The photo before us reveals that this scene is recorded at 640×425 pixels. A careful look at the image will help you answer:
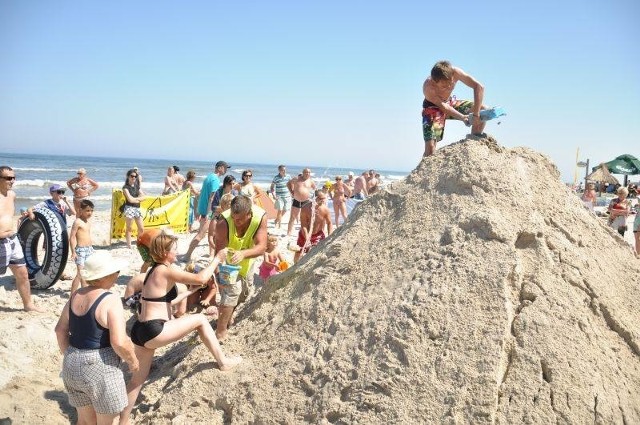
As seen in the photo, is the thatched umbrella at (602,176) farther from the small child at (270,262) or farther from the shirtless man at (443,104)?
the shirtless man at (443,104)

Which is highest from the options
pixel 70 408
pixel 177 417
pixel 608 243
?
pixel 608 243

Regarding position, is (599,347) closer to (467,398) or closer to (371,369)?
(467,398)

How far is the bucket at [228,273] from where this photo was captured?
13.1 feet

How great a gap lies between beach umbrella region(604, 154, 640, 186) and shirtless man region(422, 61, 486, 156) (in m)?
27.2

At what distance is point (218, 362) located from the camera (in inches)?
144

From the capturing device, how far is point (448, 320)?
3.17 metres

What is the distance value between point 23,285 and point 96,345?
3.56 m

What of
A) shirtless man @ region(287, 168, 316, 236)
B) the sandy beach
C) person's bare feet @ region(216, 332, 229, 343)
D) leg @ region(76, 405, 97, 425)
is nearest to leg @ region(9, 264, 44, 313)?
the sandy beach

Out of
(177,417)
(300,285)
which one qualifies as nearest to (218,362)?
(177,417)

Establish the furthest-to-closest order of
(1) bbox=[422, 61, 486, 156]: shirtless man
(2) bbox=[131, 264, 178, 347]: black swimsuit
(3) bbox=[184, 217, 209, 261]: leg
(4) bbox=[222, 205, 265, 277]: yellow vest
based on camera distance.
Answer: (3) bbox=[184, 217, 209, 261]: leg < (1) bbox=[422, 61, 486, 156]: shirtless man < (4) bbox=[222, 205, 265, 277]: yellow vest < (2) bbox=[131, 264, 178, 347]: black swimsuit

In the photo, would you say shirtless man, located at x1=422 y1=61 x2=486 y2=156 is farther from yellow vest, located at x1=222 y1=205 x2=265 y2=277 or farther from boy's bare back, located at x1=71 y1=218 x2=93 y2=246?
boy's bare back, located at x1=71 y1=218 x2=93 y2=246

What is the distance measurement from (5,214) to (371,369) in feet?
15.4

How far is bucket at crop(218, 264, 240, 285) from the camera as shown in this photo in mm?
3996

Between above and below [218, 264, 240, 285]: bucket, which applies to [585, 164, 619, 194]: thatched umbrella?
above
